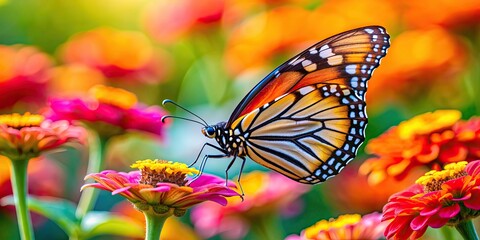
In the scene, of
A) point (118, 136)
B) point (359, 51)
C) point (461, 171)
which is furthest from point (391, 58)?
point (461, 171)

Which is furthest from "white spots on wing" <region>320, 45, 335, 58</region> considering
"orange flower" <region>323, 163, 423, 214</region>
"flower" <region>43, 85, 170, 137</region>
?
"orange flower" <region>323, 163, 423, 214</region>

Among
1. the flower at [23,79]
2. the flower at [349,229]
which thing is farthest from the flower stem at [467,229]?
the flower at [23,79]

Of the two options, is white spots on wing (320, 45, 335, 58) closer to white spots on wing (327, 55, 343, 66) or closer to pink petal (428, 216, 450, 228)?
white spots on wing (327, 55, 343, 66)

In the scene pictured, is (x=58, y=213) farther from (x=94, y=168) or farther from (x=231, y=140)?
(x=231, y=140)

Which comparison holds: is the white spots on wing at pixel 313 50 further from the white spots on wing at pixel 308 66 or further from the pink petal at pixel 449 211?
the pink petal at pixel 449 211

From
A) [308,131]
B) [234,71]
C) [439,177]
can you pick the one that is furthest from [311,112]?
[234,71]

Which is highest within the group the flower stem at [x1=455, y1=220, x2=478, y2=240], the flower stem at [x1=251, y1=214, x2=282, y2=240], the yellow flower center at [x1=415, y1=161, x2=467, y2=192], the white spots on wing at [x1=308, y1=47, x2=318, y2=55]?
the white spots on wing at [x1=308, y1=47, x2=318, y2=55]

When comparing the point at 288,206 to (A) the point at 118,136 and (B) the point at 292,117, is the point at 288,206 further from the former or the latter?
(A) the point at 118,136
